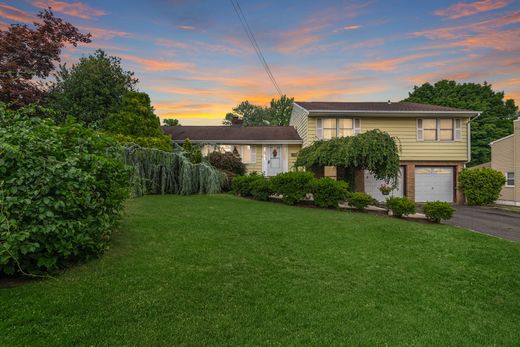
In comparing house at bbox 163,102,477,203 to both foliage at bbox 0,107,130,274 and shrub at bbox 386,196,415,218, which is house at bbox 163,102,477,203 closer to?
shrub at bbox 386,196,415,218

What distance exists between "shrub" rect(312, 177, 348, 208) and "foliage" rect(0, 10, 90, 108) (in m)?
12.4

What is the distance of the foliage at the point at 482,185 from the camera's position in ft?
53.4

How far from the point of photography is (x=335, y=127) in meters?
17.7

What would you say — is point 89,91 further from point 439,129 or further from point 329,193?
point 439,129

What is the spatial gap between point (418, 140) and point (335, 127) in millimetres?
5141

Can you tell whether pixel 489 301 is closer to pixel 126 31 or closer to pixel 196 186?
pixel 196 186

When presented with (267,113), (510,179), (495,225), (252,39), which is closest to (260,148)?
(252,39)

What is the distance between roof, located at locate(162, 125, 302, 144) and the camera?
19.2 m

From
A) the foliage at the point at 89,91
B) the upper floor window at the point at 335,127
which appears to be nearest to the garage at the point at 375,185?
the upper floor window at the point at 335,127

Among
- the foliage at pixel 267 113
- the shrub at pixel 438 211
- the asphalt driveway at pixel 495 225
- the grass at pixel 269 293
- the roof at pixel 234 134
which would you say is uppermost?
the foliage at pixel 267 113

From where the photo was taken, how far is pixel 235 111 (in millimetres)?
54469

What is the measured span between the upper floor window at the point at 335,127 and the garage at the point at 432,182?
4737mm

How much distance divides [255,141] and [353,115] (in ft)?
21.0

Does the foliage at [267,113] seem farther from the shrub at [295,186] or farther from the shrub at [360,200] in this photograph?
the shrub at [360,200]
